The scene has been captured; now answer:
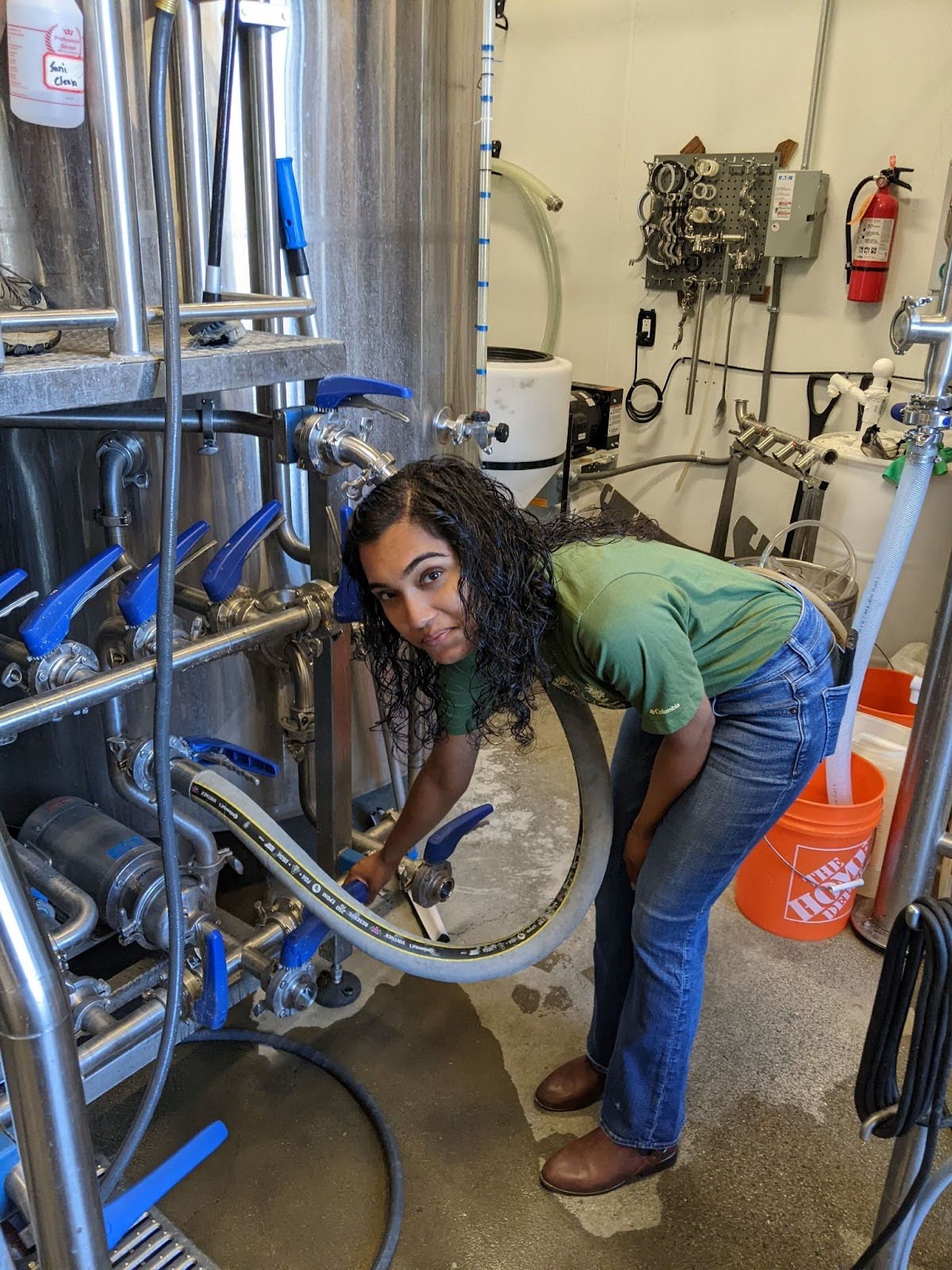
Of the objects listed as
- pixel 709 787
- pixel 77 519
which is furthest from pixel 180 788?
pixel 709 787

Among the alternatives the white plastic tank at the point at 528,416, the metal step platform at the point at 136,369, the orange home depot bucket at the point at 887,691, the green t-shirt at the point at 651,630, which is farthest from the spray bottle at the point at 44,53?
the orange home depot bucket at the point at 887,691

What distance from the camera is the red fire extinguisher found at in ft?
8.35

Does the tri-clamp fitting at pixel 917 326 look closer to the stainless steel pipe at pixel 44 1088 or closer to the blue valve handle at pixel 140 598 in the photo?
the blue valve handle at pixel 140 598

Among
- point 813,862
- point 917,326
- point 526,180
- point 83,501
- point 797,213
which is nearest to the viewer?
point 917,326

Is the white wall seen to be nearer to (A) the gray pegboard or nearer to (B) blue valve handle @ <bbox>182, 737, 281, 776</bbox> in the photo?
(A) the gray pegboard

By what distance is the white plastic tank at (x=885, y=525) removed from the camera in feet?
7.71

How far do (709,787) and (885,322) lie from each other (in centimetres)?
215

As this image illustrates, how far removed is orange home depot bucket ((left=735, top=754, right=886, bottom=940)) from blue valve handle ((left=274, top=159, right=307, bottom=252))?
1.14 m

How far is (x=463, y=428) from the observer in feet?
5.54

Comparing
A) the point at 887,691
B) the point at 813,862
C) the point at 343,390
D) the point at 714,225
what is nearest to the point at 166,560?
the point at 343,390

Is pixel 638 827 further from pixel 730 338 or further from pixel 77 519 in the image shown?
pixel 730 338

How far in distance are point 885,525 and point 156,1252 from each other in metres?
2.06

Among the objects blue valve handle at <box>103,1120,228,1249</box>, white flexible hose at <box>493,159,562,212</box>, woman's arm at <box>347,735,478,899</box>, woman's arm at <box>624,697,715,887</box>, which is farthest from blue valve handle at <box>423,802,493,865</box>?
white flexible hose at <box>493,159,562,212</box>

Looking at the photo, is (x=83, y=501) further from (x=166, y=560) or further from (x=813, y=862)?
(x=813, y=862)
